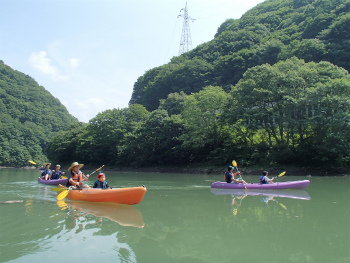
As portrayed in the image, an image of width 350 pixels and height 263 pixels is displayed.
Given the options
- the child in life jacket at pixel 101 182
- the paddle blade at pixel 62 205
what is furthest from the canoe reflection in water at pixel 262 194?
the paddle blade at pixel 62 205

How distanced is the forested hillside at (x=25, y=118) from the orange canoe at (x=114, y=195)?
59.5 m

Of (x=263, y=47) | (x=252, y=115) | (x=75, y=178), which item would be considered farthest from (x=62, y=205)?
(x=263, y=47)

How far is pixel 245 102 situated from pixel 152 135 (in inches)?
496

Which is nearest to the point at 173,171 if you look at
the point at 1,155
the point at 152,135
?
the point at 152,135

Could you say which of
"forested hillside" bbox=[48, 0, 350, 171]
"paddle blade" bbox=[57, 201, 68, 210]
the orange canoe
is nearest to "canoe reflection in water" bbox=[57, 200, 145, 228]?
"paddle blade" bbox=[57, 201, 68, 210]

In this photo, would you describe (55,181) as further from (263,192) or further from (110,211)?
(263,192)

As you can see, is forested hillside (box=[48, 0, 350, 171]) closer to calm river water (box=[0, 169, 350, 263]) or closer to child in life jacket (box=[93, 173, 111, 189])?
calm river water (box=[0, 169, 350, 263])

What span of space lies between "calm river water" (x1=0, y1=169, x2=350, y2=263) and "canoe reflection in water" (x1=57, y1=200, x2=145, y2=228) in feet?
0.07

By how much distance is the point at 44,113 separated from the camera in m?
85.8

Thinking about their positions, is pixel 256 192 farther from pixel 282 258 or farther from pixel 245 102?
pixel 245 102

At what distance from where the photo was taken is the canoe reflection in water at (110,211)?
7.32m

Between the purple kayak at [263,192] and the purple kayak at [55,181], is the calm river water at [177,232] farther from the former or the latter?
the purple kayak at [55,181]

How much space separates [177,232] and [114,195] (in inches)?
145

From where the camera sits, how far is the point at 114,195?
9336mm
